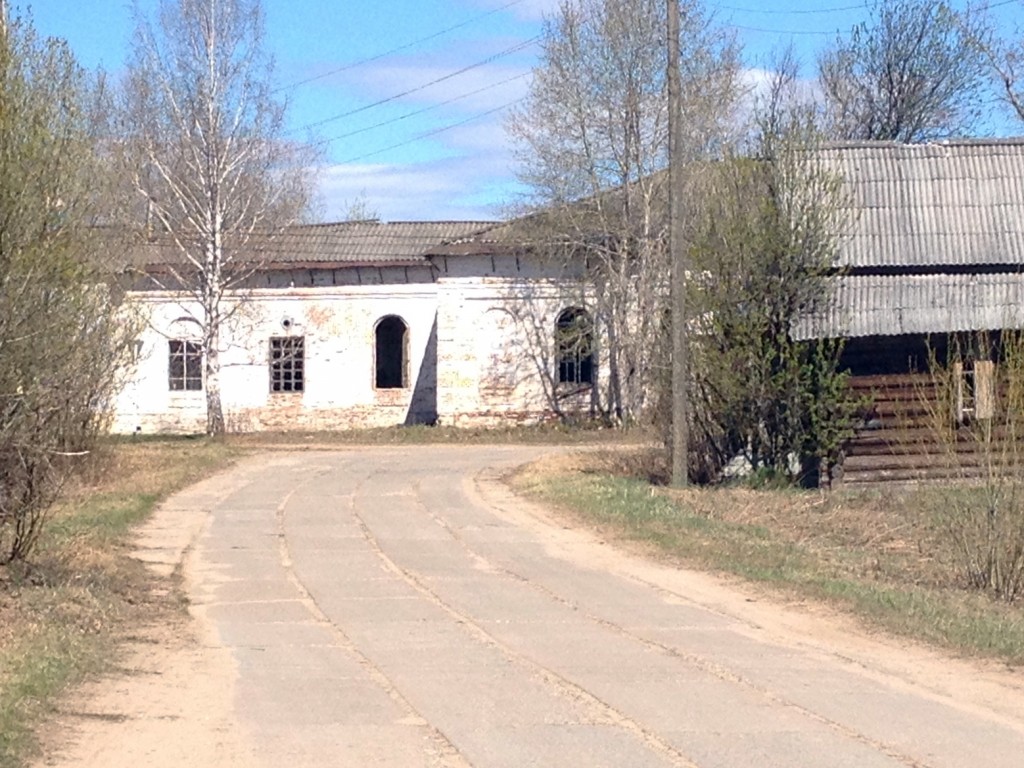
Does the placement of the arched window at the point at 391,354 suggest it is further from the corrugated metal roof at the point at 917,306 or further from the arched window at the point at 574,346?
the corrugated metal roof at the point at 917,306

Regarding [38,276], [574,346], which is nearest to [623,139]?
[574,346]

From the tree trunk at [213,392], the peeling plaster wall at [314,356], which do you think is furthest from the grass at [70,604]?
the peeling plaster wall at [314,356]

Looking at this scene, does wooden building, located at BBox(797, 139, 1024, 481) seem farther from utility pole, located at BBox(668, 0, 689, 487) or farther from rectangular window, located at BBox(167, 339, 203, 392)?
rectangular window, located at BBox(167, 339, 203, 392)

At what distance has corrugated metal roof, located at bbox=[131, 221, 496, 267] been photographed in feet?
132

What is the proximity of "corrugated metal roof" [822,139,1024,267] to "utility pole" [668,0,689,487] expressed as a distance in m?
3.67

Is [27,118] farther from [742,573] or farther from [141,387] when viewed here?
[141,387]

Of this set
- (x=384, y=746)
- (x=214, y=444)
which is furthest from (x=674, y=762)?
(x=214, y=444)

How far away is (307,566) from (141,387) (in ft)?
91.5

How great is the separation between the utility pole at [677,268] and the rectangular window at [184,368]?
74.3ft

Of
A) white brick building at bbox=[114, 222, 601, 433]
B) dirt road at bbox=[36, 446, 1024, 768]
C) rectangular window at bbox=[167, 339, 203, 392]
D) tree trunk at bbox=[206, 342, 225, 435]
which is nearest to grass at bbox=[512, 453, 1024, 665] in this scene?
dirt road at bbox=[36, 446, 1024, 768]

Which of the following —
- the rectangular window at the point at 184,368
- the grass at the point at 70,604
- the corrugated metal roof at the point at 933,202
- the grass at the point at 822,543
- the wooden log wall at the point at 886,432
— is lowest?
the grass at the point at 822,543

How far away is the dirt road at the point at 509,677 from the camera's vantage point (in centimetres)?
753

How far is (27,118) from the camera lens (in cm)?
1188

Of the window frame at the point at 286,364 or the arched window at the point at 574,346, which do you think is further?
the window frame at the point at 286,364
